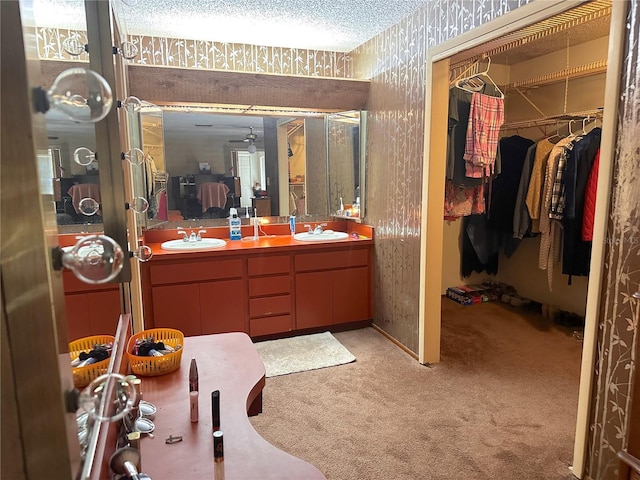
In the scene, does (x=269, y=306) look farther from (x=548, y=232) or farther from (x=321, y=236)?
(x=548, y=232)

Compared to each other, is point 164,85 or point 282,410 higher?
point 164,85

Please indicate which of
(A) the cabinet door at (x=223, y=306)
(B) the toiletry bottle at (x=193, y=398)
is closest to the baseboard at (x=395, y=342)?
(A) the cabinet door at (x=223, y=306)

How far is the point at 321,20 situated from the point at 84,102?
2.79 m

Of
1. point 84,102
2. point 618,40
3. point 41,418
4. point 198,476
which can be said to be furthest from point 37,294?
point 618,40

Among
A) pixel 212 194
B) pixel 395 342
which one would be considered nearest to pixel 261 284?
pixel 212 194

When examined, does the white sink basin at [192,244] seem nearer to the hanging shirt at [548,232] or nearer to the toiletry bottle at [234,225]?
the toiletry bottle at [234,225]

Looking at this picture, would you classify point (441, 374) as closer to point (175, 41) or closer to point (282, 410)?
point (282, 410)

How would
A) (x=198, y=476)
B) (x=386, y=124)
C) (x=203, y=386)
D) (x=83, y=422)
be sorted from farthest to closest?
1. (x=386, y=124)
2. (x=203, y=386)
3. (x=198, y=476)
4. (x=83, y=422)

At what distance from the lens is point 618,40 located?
63.6 inches

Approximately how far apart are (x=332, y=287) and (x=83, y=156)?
2.64 metres

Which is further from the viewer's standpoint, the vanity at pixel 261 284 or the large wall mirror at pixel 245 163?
the large wall mirror at pixel 245 163

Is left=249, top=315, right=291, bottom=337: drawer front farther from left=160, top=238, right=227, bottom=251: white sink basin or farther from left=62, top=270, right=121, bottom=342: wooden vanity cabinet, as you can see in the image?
left=62, top=270, right=121, bottom=342: wooden vanity cabinet

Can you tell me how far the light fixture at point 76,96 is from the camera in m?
0.57

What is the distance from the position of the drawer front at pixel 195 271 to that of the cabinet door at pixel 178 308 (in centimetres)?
6
